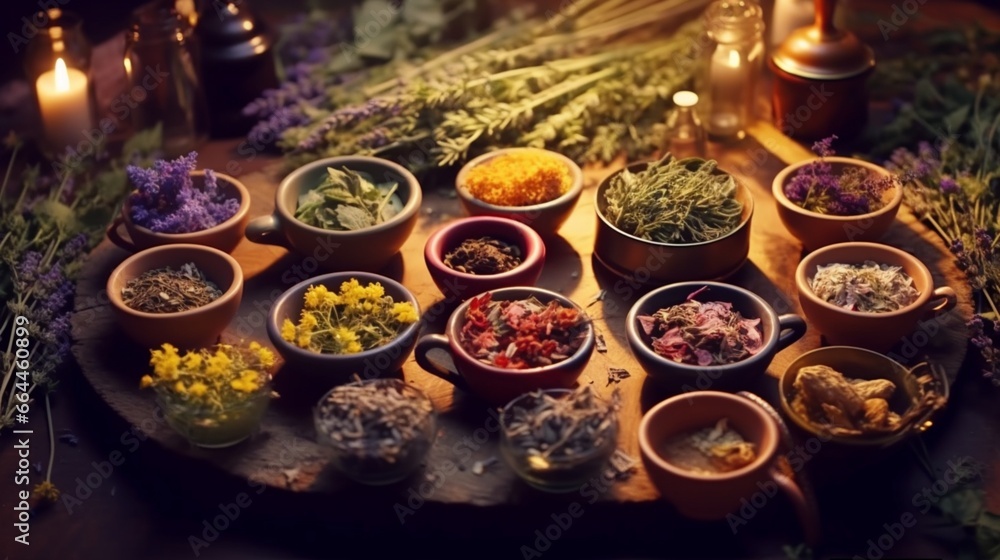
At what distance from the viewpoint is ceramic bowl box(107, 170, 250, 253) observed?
261 centimetres

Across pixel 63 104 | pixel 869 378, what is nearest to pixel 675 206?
pixel 869 378

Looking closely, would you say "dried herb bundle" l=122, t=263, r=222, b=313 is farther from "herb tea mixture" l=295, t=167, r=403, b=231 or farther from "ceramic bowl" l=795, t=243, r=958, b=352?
"ceramic bowl" l=795, t=243, r=958, b=352

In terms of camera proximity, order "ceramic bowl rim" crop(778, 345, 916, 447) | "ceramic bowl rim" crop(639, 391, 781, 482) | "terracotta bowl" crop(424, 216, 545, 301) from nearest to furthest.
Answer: "ceramic bowl rim" crop(639, 391, 781, 482) < "ceramic bowl rim" crop(778, 345, 916, 447) < "terracotta bowl" crop(424, 216, 545, 301)

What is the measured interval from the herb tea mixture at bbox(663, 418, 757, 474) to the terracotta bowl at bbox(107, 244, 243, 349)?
3.03ft

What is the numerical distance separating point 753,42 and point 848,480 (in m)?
1.34

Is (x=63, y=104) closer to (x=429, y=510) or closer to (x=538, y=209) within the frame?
(x=538, y=209)

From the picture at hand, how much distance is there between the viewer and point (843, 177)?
265 centimetres

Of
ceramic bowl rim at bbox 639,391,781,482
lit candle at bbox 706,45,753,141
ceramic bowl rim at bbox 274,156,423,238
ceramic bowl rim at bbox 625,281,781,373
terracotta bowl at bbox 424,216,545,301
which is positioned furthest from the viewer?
lit candle at bbox 706,45,753,141

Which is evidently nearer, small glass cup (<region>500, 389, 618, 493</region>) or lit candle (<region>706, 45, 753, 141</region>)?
small glass cup (<region>500, 389, 618, 493</region>)

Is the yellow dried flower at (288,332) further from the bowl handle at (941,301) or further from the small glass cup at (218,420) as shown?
the bowl handle at (941,301)

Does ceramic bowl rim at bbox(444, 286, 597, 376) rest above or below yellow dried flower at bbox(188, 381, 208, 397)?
below

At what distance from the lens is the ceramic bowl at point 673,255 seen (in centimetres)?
250

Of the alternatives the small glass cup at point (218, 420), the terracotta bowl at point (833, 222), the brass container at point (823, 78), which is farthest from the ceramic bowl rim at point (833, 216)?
the small glass cup at point (218, 420)

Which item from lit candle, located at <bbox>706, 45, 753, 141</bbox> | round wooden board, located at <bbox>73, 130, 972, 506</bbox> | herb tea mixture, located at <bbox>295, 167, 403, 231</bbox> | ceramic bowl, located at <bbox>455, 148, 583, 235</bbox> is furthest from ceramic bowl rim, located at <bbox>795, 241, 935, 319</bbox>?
herb tea mixture, located at <bbox>295, 167, 403, 231</bbox>
